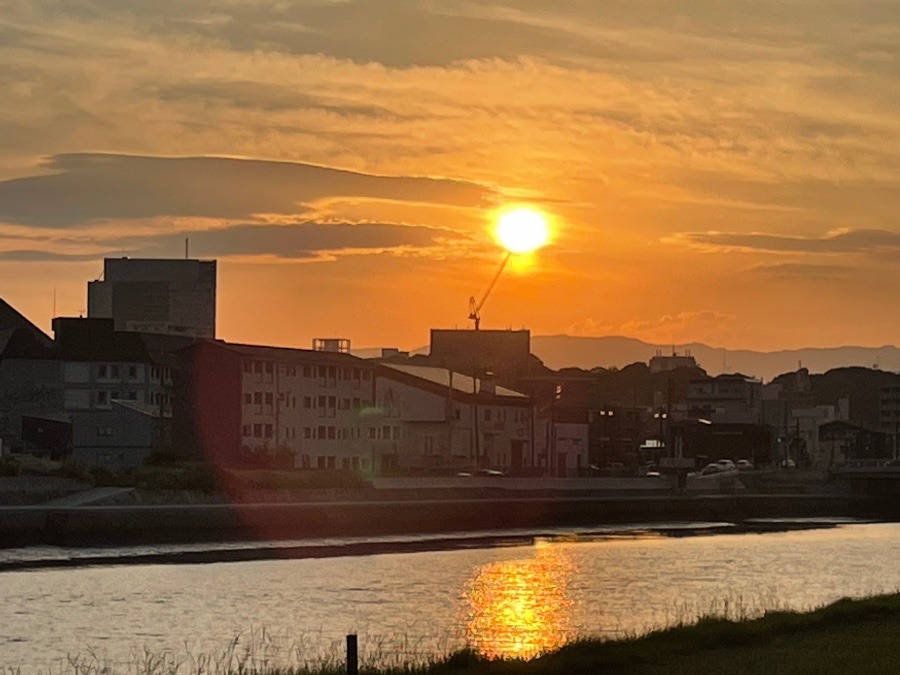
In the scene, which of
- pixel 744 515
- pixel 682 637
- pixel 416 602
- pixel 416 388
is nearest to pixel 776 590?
pixel 416 602

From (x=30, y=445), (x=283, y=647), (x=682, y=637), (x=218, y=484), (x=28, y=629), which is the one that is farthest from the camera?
(x=30, y=445)

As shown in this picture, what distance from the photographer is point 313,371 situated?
148625 mm

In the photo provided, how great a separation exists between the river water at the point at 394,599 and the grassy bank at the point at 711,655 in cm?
121

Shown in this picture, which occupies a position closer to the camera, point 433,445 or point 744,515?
point 744,515

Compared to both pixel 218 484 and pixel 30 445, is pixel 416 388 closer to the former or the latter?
pixel 30 445

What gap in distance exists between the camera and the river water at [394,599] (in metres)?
44.3

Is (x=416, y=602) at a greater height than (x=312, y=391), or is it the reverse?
(x=312, y=391)

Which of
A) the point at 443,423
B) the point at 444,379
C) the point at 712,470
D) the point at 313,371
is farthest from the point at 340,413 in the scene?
the point at 712,470

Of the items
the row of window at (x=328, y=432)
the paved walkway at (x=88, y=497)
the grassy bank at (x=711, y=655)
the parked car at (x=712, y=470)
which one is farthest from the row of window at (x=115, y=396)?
the grassy bank at (x=711, y=655)

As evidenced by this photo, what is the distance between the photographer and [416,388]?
165 meters

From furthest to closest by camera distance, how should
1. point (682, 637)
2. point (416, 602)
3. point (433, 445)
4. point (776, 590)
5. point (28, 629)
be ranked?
point (433, 445) < point (776, 590) < point (416, 602) < point (28, 629) < point (682, 637)

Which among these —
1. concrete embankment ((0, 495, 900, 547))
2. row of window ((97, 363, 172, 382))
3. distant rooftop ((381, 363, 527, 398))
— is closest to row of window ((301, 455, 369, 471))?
distant rooftop ((381, 363, 527, 398))

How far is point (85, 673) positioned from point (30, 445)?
120 meters

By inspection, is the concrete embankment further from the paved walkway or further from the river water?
the river water
